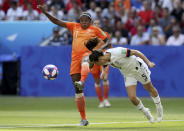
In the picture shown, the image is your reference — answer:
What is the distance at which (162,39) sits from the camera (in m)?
21.8

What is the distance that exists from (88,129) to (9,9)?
17352 mm

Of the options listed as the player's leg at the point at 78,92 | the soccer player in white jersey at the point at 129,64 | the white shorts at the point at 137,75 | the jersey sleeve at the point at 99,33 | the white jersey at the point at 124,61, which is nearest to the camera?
the soccer player in white jersey at the point at 129,64

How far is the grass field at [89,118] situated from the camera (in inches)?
425

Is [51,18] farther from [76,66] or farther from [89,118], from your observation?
[89,118]

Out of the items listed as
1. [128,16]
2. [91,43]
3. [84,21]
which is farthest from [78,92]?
[128,16]

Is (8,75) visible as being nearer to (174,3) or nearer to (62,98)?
(62,98)

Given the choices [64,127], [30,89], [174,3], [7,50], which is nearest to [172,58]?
[174,3]

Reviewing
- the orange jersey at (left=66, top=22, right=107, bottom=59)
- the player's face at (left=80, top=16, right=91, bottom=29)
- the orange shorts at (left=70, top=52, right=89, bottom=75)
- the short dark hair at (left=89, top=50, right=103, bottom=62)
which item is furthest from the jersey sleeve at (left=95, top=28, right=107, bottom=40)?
the short dark hair at (left=89, top=50, right=103, bottom=62)

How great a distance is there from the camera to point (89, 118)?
44.4 ft

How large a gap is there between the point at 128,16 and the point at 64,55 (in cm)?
348

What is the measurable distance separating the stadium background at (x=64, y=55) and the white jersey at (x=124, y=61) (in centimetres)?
677

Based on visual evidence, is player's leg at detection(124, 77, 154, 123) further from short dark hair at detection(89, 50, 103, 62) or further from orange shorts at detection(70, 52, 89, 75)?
orange shorts at detection(70, 52, 89, 75)

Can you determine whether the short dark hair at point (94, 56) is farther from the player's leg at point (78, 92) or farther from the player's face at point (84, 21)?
the player's face at point (84, 21)

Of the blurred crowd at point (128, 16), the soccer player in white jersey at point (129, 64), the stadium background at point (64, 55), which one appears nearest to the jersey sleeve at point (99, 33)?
the soccer player in white jersey at point (129, 64)
